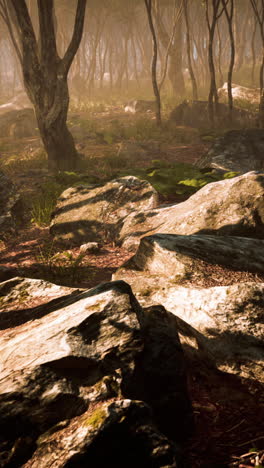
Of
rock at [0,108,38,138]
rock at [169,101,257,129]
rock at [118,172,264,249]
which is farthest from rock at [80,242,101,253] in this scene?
rock at [0,108,38,138]

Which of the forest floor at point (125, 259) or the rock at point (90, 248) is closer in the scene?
the forest floor at point (125, 259)

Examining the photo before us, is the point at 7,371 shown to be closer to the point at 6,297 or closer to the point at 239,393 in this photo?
the point at 6,297

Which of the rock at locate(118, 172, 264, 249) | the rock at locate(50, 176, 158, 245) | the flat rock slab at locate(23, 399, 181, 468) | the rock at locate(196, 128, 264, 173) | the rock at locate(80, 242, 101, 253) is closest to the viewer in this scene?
the flat rock slab at locate(23, 399, 181, 468)

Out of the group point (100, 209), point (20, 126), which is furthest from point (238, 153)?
point (20, 126)

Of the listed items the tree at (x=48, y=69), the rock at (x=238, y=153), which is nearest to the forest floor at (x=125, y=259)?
the tree at (x=48, y=69)

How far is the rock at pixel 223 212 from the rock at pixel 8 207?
2838mm

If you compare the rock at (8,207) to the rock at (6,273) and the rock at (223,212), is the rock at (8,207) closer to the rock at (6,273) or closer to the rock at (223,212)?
the rock at (6,273)

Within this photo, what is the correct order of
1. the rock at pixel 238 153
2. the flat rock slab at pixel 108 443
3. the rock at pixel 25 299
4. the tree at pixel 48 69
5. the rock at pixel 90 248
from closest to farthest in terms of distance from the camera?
the flat rock slab at pixel 108 443 → the rock at pixel 25 299 → the rock at pixel 90 248 → the tree at pixel 48 69 → the rock at pixel 238 153

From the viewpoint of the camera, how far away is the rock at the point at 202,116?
1534 cm

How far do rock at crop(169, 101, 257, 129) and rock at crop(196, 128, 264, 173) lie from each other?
5.66 m

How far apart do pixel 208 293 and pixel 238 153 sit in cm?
759

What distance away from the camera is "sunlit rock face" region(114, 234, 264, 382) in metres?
2.54

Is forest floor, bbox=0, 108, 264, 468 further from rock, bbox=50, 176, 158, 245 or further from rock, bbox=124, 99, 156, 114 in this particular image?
rock, bbox=124, 99, 156, 114

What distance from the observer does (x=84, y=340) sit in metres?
2.15
